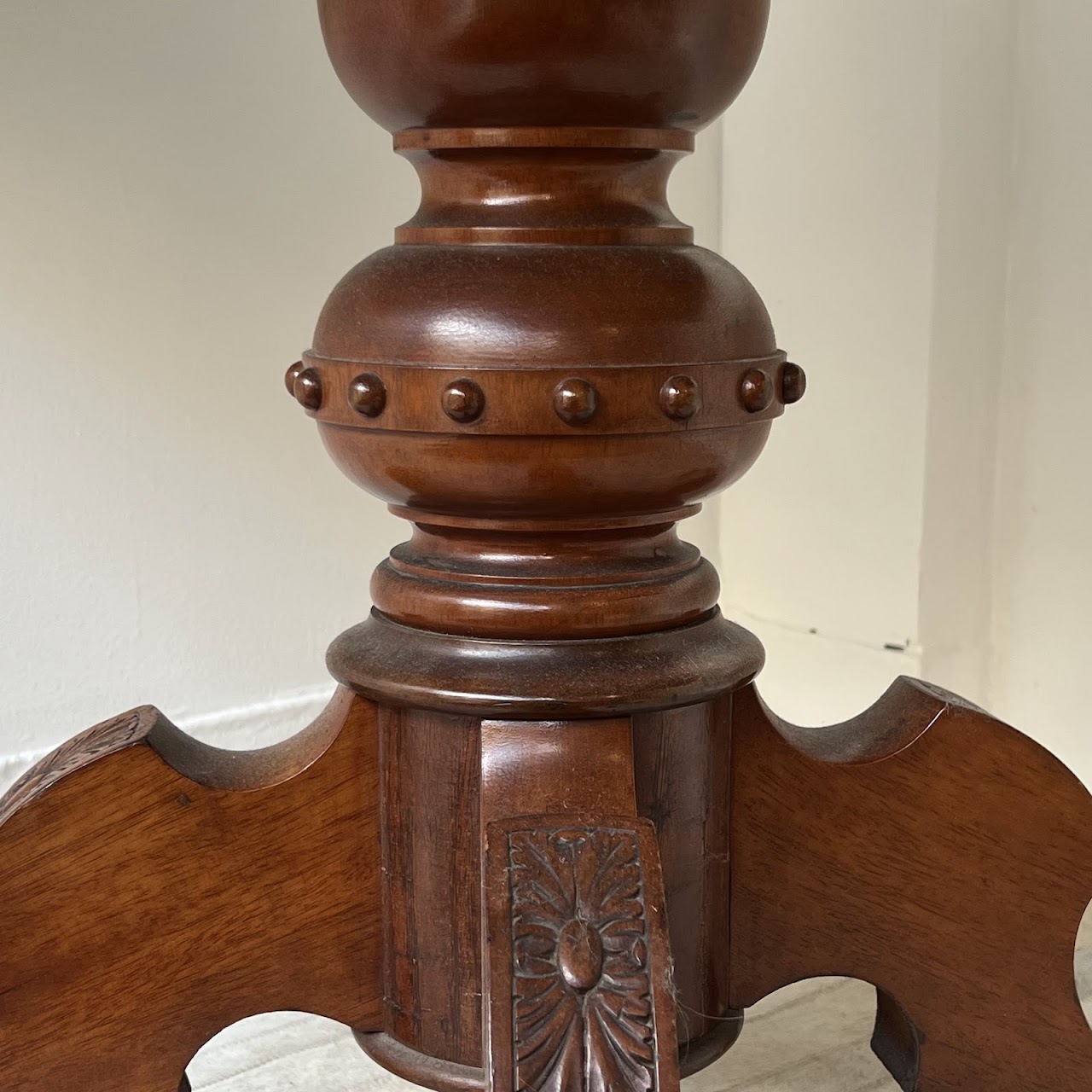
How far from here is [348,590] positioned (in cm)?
132

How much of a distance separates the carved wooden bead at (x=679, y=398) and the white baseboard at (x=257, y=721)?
27.9 inches

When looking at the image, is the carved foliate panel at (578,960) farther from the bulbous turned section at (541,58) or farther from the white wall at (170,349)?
the white wall at (170,349)

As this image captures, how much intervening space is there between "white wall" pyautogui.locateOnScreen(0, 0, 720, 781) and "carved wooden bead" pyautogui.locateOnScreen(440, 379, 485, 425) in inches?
24.7

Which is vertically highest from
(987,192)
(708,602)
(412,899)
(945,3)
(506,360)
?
(945,3)

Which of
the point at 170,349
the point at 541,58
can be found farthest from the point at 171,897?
the point at 170,349

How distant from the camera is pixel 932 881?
2.28 ft

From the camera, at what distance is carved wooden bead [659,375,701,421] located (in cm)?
58

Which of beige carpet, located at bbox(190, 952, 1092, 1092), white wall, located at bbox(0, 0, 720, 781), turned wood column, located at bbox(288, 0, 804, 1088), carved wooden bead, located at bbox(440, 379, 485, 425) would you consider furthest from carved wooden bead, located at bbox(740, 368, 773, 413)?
white wall, located at bbox(0, 0, 720, 781)

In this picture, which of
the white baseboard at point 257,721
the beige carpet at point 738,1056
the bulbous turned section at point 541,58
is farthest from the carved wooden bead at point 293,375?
the white baseboard at point 257,721

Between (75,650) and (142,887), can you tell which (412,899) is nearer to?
(142,887)

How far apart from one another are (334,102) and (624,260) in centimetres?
70

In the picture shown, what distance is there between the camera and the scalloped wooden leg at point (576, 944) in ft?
1.66

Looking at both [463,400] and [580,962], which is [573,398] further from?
[580,962]

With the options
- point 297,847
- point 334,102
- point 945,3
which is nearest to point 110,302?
point 334,102
